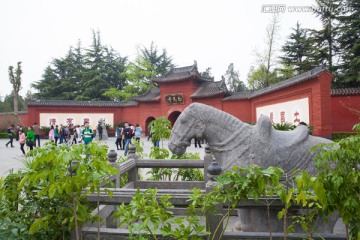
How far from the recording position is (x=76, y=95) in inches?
1213

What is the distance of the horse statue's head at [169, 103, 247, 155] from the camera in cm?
282

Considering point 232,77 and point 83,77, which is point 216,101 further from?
point 232,77

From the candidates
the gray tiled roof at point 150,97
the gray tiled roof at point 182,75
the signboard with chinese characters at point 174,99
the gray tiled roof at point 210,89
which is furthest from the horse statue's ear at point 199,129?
the gray tiled roof at point 150,97

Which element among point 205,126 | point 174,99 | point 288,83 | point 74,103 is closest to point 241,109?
point 174,99

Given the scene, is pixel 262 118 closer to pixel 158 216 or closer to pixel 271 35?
pixel 158 216

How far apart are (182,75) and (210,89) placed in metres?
2.69

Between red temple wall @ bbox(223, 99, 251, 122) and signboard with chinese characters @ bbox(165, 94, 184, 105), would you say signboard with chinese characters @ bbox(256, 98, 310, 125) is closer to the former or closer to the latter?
red temple wall @ bbox(223, 99, 251, 122)

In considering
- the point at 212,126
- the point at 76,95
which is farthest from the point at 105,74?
the point at 212,126

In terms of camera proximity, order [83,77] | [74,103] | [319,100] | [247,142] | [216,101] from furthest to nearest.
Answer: [83,77], [74,103], [216,101], [319,100], [247,142]

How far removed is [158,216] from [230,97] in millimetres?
18956

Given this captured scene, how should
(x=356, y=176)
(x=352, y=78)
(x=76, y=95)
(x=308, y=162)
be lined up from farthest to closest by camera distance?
(x=76, y=95), (x=352, y=78), (x=308, y=162), (x=356, y=176)

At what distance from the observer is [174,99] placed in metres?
22.2

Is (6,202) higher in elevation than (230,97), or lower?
lower

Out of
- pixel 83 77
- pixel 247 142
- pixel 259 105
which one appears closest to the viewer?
pixel 247 142
